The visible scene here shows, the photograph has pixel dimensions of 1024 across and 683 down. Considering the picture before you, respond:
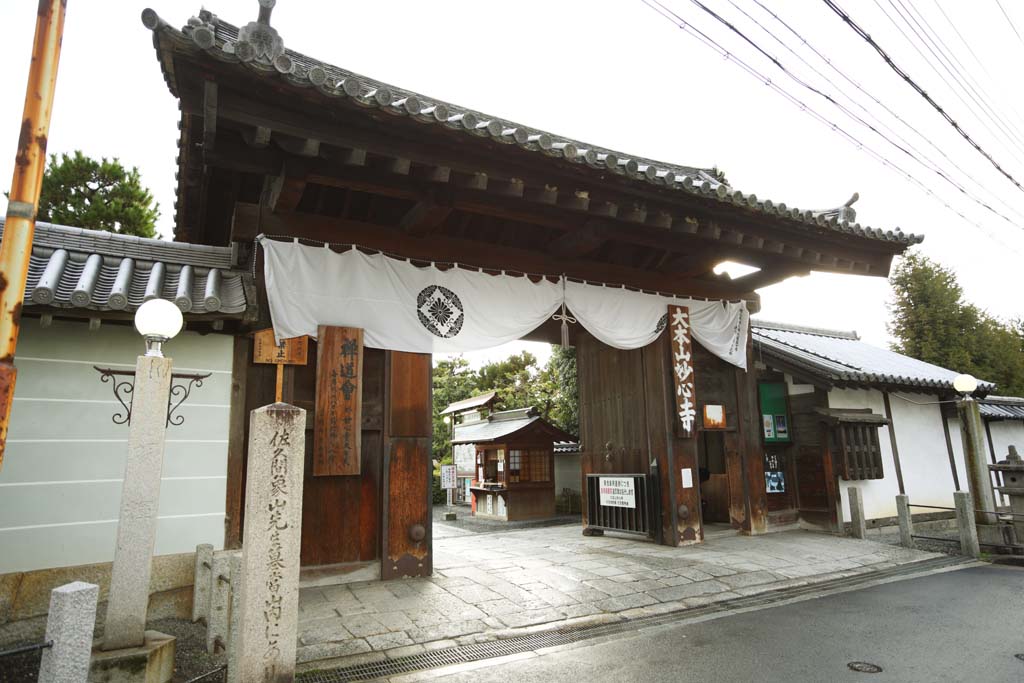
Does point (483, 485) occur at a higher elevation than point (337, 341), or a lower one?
lower

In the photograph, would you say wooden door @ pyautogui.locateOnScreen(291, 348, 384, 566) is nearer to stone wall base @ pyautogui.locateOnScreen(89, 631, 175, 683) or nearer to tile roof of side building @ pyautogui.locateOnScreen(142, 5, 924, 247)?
stone wall base @ pyautogui.locateOnScreen(89, 631, 175, 683)

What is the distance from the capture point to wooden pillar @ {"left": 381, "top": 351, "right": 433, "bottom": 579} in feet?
22.6

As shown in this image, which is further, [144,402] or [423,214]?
[423,214]

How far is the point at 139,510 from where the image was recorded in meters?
4.14

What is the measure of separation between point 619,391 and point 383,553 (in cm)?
539

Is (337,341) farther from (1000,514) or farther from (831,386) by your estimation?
(1000,514)

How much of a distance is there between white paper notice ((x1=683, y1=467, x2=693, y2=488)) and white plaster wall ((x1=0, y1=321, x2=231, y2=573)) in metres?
6.90

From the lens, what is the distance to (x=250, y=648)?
369 cm

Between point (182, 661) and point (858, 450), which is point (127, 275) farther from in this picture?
point (858, 450)

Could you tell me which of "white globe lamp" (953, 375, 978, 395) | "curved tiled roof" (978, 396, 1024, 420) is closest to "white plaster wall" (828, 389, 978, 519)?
"curved tiled roof" (978, 396, 1024, 420)

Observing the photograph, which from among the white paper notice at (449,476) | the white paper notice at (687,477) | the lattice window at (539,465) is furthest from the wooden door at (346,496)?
the white paper notice at (449,476)

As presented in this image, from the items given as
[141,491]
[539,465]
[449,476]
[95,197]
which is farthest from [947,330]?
[95,197]

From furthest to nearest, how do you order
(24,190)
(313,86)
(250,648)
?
(313,86), (250,648), (24,190)

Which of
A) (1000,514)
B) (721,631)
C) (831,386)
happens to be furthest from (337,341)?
(1000,514)
